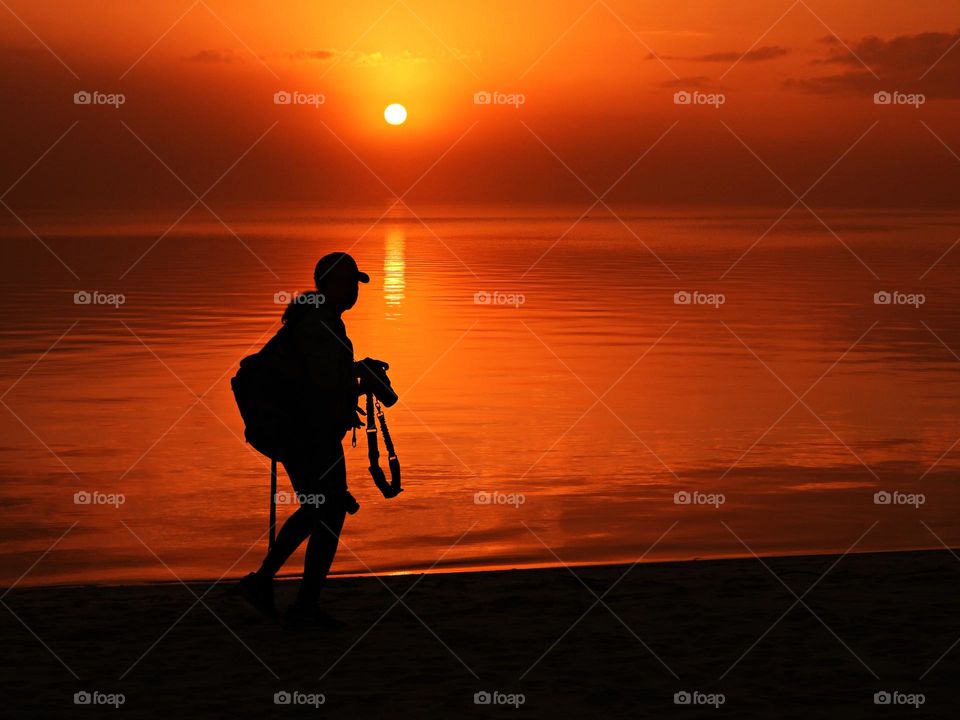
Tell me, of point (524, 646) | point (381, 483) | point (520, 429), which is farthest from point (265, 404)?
point (520, 429)

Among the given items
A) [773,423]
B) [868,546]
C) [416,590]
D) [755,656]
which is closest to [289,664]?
[416,590]

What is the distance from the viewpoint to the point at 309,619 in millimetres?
7316

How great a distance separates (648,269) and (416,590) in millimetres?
33043

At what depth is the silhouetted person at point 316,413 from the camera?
724 centimetres

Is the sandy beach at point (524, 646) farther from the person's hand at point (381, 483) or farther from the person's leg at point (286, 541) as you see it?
the person's hand at point (381, 483)

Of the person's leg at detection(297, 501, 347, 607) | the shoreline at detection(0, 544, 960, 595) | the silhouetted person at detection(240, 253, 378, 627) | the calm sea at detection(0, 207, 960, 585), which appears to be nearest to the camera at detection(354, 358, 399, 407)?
the silhouetted person at detection(240, 253, 378, 627)

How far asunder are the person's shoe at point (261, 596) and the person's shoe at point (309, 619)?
0.08m

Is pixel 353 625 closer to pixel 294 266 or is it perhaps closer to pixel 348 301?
pixel 348 301

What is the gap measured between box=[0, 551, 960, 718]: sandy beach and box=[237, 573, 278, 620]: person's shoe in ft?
0.22

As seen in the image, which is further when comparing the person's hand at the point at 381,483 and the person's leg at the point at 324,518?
the person's hand at the point at 381,483

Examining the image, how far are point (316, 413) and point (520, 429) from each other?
278 inches

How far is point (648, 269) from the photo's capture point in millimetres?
40594

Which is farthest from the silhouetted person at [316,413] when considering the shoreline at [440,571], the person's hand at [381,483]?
the shoreline at [440,571]

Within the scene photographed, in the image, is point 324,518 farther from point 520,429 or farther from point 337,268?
point 520,429
